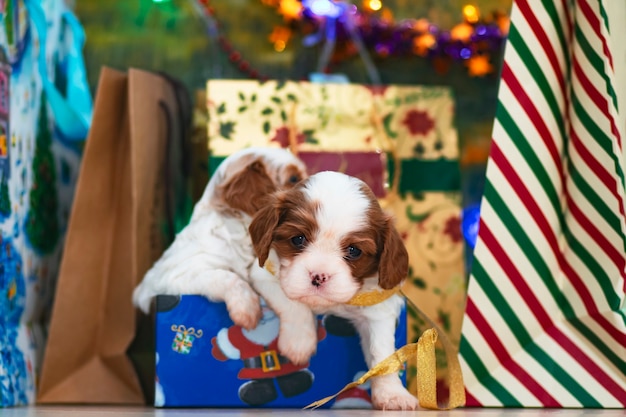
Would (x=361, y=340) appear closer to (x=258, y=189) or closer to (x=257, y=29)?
(x=258, y=189)

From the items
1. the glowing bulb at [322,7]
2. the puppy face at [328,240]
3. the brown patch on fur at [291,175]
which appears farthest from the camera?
the glowing bulb at [322,7]

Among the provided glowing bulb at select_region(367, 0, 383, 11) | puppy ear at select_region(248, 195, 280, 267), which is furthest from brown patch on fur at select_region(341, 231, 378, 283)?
glowing bulb at select_region(367, 0, 383, 11)

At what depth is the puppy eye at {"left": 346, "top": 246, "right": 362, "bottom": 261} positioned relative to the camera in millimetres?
1366

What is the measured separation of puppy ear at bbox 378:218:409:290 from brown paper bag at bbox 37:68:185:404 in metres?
0.80

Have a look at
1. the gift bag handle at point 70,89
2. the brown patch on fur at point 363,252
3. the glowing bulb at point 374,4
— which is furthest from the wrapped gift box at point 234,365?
the glowing bulb at point 374,4

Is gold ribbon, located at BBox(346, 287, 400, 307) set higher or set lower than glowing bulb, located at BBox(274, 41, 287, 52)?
lower

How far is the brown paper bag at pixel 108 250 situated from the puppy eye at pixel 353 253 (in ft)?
2.59

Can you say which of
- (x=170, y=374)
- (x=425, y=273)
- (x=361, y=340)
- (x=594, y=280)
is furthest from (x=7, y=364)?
(x=594, y=280)

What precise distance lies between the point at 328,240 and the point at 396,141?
99 centimetres

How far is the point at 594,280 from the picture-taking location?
5.35 ft

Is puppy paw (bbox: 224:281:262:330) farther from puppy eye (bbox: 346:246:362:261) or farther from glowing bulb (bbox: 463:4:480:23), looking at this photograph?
glowing bulb (bbox: 463:4:480:23)

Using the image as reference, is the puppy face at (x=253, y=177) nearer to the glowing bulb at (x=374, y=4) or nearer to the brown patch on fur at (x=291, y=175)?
the brown patch on fur at (x=291, y=175)

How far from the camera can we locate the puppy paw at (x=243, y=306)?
1477mm

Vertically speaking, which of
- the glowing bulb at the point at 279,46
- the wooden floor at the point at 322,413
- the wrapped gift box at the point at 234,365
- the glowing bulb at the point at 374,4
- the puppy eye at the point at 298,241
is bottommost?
the wooden floor at the point at 322,413
